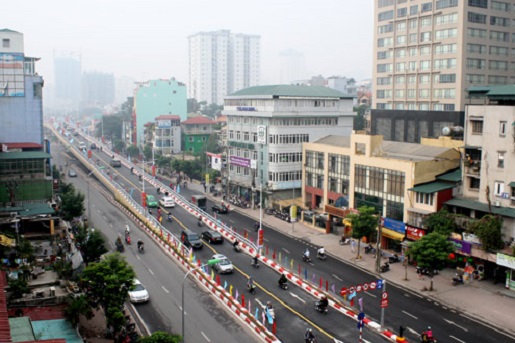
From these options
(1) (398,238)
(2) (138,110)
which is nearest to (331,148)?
(1) (398,238)

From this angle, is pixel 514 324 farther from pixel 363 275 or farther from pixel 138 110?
pixel 138 110

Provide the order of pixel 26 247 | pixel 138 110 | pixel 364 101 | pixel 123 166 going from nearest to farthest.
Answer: pixel 26 247
pixel 123 166
pixel 138 110
pixel 364 101

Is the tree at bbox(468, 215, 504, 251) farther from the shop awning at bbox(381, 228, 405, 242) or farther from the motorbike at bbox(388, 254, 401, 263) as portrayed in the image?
the shop awning at bbox(381, 228, 405, 242)

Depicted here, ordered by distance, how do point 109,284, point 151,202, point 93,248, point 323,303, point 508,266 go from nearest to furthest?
point 109,284 → point 323,303 → point 508,266 → point 93,248 → point 151,202

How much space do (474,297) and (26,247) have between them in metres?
34.9

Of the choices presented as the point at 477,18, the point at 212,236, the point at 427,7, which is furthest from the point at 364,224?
the point at 427,7

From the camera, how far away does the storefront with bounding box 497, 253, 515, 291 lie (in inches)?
1602

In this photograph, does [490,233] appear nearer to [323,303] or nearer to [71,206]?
[323,303]

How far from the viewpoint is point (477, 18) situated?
72.6 meters

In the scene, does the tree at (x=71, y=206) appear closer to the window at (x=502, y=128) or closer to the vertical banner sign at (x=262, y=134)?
the vertical banner sign at (x=262, y=134)

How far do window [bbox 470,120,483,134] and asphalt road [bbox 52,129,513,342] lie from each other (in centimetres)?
1579

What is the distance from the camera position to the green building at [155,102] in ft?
477

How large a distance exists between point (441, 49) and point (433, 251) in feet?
143

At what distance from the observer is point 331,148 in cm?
6456
